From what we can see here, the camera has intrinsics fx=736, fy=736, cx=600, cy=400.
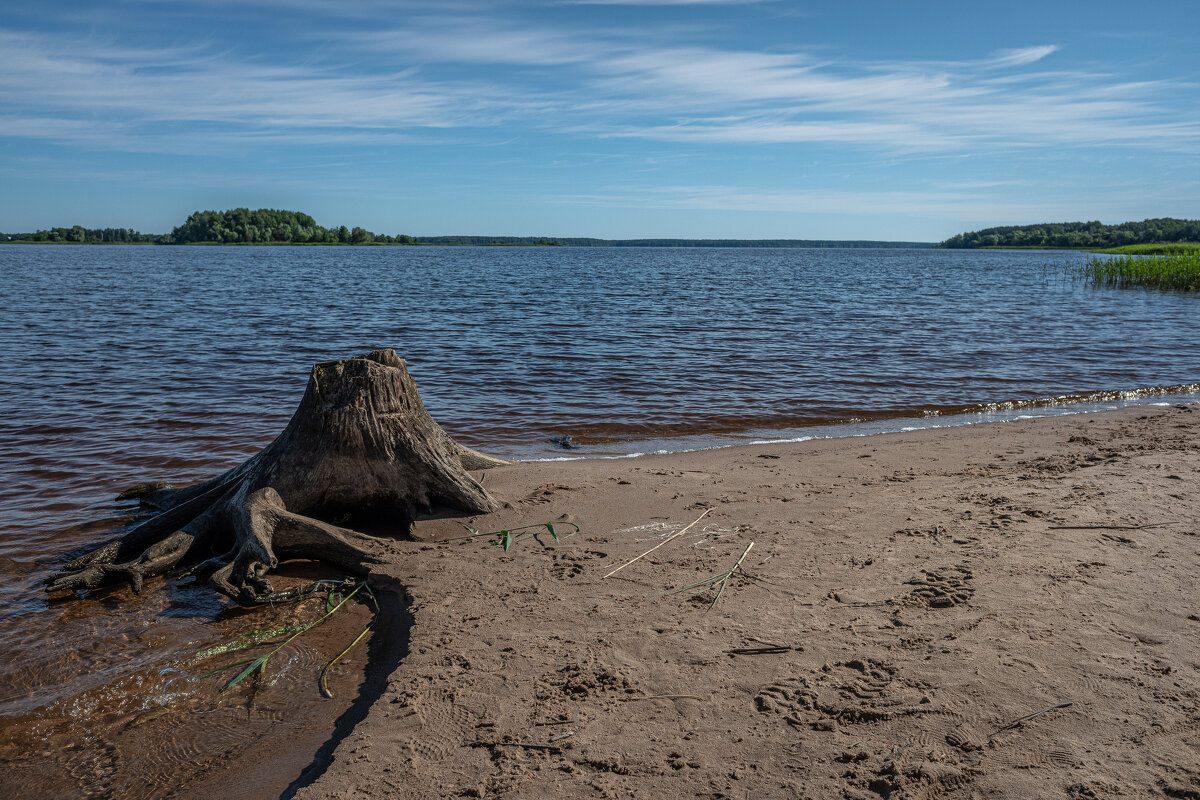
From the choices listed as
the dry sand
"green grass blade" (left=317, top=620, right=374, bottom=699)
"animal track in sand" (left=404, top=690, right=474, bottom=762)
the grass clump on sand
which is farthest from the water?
the grass clump on sand

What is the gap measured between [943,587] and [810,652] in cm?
134

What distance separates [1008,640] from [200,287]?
43.9 metres

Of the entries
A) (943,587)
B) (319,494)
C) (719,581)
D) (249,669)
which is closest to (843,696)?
(719,581)

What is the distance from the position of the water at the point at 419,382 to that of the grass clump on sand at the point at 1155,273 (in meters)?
6.94

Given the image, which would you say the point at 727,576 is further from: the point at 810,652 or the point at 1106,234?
the point at 1106,234

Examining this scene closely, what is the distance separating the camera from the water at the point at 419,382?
15.7 ft

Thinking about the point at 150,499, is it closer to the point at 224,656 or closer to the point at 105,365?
the point at 224,656

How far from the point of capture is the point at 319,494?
6164mm

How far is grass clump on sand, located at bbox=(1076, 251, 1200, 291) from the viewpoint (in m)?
37.8

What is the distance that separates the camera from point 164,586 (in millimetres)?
5590

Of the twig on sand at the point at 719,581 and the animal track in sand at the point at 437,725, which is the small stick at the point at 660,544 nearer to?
the twig on sand at the point at 719,581

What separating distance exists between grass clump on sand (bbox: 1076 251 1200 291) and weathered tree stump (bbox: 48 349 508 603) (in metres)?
44.7

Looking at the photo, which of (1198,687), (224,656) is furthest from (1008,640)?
(224,656)

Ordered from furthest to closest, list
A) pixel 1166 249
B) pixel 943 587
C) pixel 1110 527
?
pixel 1166 249 < pixel 1110 527 < pixel 943 587
